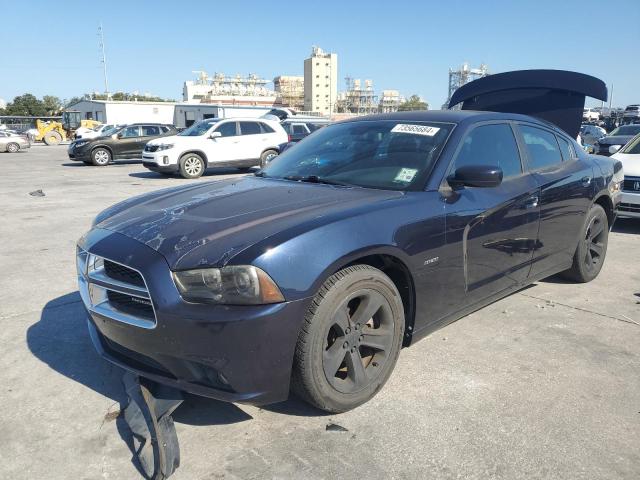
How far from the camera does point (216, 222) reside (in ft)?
8.66

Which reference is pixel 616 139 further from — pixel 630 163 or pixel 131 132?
pixel 131 132

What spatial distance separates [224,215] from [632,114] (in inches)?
2084

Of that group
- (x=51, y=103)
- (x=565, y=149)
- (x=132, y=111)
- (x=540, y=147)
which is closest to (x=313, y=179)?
(x=540, y=147)

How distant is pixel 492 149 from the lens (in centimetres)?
365

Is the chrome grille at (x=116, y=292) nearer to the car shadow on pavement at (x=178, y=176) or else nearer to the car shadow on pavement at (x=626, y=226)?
the car shadow on pavement at (x=626, y=226)

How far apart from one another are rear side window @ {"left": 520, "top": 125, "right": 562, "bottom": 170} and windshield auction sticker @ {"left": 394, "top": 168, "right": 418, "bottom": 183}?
4.07ft

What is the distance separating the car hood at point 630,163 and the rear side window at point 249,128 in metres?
10.4

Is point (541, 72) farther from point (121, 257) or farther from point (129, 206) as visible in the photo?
point (121, 257)

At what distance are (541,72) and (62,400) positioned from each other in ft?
20.5

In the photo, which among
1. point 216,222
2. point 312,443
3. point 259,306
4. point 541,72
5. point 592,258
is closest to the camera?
point 259,306

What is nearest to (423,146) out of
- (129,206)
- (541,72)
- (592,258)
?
(129,206)

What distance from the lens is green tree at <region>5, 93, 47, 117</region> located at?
86.4m

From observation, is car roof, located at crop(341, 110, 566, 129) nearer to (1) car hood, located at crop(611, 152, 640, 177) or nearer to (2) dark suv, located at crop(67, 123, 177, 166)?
(1) car hood, located at crop(611, 152, 640, 177)

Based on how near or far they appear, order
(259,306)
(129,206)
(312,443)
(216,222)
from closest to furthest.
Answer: (259,306), (312,443), (216,222), (129,206)
